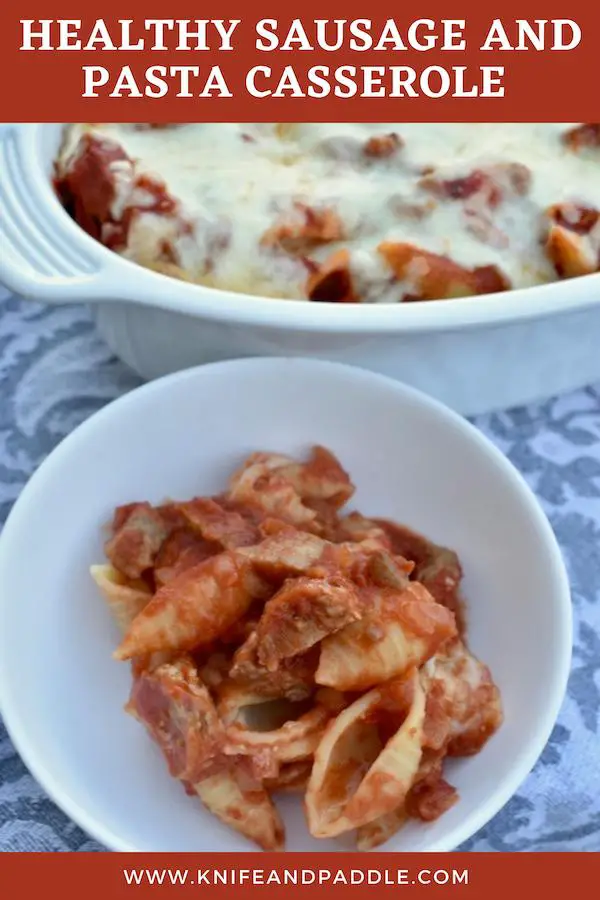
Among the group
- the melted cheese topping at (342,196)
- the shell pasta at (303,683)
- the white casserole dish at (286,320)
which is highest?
the melted cheese topping at (342,196)

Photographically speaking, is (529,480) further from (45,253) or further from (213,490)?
(45,253)

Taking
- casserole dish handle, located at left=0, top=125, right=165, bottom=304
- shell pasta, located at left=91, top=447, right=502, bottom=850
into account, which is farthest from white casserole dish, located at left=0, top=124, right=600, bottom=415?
shell pasta, located at left=91, top=447, right=502, bottom=850

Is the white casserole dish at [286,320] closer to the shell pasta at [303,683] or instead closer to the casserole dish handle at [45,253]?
the casserole dish handle at [45,253]

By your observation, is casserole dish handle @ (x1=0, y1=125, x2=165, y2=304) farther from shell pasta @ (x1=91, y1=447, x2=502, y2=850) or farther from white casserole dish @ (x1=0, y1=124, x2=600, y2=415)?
shell pasta @ (x1=91, y1=447, x2=502, y2=850)

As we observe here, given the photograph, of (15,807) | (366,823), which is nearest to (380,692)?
(366,823)

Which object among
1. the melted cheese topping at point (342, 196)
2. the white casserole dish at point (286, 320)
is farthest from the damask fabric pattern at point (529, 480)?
the melted cheese topping at point (342, 196)

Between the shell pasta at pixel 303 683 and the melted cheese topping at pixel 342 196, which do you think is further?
the melted cheese topping at pixel 342 196

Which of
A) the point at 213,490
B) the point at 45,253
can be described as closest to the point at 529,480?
the point at 213,490
